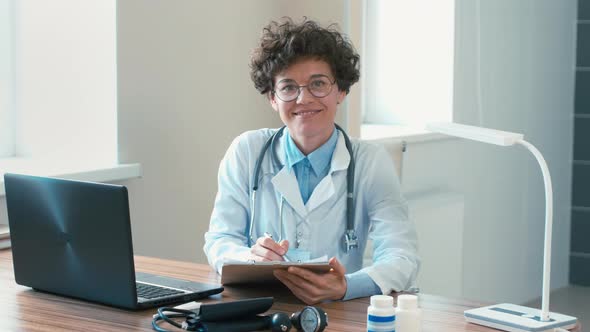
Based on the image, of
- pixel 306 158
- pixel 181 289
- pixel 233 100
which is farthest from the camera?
pixel 233 100

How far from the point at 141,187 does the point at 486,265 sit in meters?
2.43

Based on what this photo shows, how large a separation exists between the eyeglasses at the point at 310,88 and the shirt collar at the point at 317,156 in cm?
13

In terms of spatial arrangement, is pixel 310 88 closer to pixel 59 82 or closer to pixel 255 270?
pixel 255 270

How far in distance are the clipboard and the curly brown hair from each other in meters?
0.67

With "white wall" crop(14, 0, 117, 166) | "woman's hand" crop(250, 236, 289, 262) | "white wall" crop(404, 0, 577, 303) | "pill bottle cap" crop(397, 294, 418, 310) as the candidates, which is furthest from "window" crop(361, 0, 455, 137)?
"pill bottle cap" crop(397, 294, 418, 310)

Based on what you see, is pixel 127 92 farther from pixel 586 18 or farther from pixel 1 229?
pixel 586 18

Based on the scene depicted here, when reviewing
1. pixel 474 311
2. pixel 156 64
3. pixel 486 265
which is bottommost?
pixel 486 265

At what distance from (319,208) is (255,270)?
0.47 meters

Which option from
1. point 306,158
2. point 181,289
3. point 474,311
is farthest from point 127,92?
point 474,311

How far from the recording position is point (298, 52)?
8.89 ft

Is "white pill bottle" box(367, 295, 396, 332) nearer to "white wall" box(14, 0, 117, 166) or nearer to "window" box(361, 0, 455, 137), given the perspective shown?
"white wall" box(14, 0, 117, 166)

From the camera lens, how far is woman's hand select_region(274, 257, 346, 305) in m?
2.17

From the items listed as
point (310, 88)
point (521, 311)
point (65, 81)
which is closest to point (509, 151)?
point (65, 81)

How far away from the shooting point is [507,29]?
526cm
